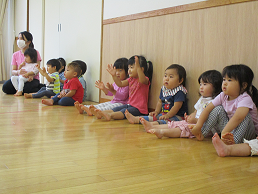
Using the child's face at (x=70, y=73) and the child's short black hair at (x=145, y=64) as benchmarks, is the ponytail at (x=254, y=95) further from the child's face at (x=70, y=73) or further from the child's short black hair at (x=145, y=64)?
the child's face at (x=70, y=73)

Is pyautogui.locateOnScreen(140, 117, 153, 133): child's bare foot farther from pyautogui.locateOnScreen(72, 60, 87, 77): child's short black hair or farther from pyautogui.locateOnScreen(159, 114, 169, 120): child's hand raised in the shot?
pyautogui.locateOnScreen(72, 60, 87, 77): child's short black hair

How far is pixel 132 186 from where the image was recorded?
0.94 meters

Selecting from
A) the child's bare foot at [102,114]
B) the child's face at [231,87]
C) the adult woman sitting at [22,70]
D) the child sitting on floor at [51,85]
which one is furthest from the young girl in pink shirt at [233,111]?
the adult woman sitting at [22,70]

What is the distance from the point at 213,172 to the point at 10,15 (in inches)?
240

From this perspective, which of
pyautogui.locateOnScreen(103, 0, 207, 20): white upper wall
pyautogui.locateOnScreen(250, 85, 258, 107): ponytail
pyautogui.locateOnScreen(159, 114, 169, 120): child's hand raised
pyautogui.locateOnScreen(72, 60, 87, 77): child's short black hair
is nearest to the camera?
pyautogui.locateOnScreen(250, 85, 258, 107): ponytail

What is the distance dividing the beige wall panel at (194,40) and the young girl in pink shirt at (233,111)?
0.22 m

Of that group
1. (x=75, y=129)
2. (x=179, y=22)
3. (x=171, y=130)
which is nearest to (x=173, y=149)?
(x=171, y=130)

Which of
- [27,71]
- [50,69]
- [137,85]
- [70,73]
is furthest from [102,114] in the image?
[27,71]

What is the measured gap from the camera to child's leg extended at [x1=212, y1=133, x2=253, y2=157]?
1.33m

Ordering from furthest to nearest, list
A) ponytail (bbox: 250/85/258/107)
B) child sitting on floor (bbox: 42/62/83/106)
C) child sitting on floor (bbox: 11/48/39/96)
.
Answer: child sitting on floor (bbox: 11/48/39/96) → child sitting on floor (bbox: 42/62/83/106) → ponytail (bbox: 250/85/258/107)

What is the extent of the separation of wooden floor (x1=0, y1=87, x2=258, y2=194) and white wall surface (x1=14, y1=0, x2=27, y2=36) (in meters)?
4.26

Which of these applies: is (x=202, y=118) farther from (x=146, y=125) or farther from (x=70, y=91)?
(x=70, y=91)

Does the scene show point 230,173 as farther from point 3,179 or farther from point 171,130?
point 3,179

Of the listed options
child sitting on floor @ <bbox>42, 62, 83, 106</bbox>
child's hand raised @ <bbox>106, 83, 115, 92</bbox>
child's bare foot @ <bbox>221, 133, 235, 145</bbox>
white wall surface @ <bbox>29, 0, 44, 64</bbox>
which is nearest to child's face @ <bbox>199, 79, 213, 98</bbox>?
child's bare foot @ <bbox>221, 133, 235, 145</bbox>
